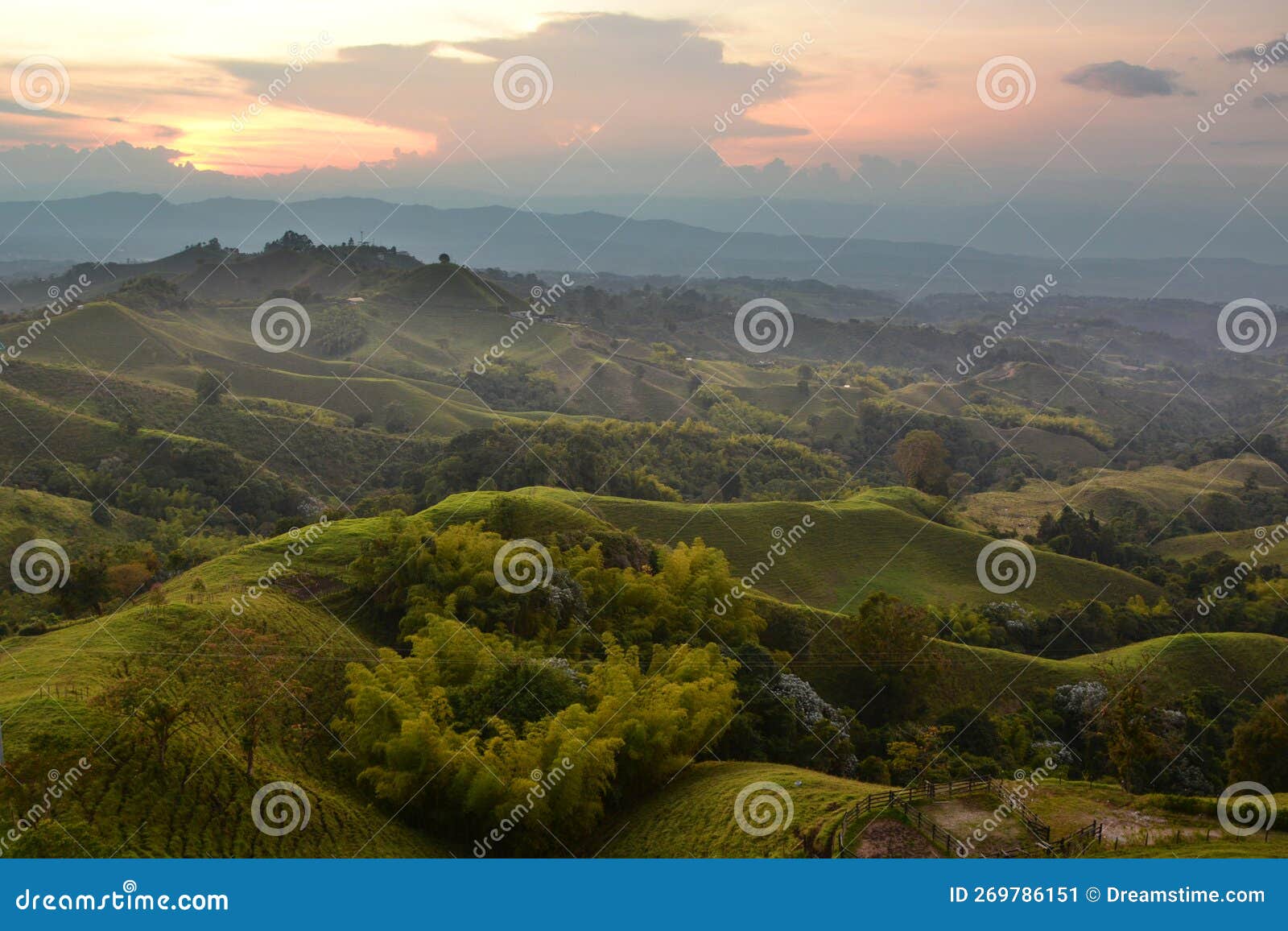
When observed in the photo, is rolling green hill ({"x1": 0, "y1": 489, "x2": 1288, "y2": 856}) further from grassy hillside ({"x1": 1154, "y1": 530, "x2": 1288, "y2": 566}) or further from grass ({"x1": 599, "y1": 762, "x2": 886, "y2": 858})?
grassy hillside ({"x1": 1154, "y1": 530, "x2": 1288, "y2": 566})

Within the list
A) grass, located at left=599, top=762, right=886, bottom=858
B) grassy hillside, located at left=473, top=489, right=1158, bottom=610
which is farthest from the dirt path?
grassy hillside, located at left=473, top=489, right=1158, bottom=610

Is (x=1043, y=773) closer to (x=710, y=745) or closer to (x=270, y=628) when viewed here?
(x=710, y=745)

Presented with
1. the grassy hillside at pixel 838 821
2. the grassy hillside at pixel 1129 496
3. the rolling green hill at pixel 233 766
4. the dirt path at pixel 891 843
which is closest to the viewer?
the rolling green hill at pixel 233 766

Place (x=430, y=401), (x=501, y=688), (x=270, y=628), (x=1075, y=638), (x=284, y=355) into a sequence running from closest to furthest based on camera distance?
1. (x=501, y=688)
2. (x=270, y=628)
3. (x=1075, y=638)
4. (x=430, y=401)
5. (x=284, y=355)

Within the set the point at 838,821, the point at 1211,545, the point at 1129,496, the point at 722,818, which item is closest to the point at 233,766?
the point at 722,818

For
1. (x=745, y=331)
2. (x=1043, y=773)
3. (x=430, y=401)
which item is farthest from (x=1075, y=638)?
(x=745, y=331)

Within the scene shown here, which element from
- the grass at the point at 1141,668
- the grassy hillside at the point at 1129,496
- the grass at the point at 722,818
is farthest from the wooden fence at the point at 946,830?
the grassy hillside at the point at 1129,496

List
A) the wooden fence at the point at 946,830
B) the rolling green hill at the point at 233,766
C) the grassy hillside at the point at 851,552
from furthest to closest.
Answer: the grassy hillside at the point at 851,552 < the wooden fence at the point at 946,830 < the rolling green hill at the point at 233,766

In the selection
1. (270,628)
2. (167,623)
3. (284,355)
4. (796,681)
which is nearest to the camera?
(167,623)

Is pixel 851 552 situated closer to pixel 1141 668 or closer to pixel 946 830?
pixel 1141 668

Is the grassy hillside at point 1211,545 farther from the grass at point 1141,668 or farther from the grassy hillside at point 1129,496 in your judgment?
the grass at point 1141,668

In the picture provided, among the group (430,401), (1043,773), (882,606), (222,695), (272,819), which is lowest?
(272,819)
